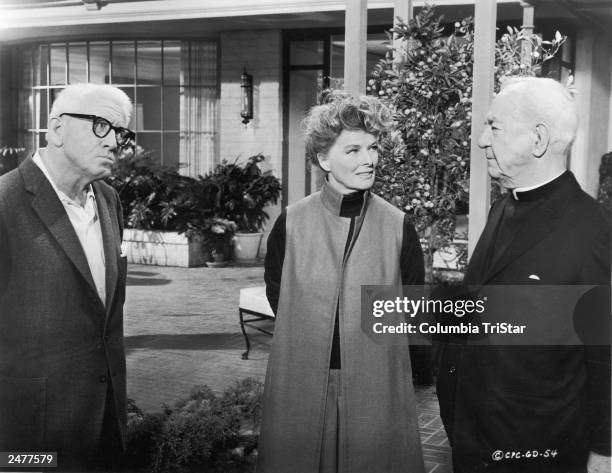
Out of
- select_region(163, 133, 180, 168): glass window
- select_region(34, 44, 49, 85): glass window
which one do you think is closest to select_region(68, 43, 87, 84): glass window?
select_region(34, 44, 49, 85): glass window

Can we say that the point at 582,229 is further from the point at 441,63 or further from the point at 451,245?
the point at 451,245

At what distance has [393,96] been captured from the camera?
5277 mm

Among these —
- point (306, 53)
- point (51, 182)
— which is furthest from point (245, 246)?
point (51, 182)

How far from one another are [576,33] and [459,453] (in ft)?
32.0

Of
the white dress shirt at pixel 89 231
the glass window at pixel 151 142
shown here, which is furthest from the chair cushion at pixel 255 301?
the glass window at pixel 151 142

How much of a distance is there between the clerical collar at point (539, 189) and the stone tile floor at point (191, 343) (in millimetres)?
1907

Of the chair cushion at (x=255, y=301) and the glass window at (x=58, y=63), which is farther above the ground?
the glass window at (x=58, y=63)

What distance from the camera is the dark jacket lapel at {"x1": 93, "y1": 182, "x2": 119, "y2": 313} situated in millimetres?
2453

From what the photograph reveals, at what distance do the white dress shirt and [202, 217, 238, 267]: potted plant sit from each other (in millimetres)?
8704

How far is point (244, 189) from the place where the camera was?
39.3ft

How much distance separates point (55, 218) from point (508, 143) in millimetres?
1330

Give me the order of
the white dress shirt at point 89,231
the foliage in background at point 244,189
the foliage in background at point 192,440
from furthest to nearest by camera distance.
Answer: the foliage in background at point 244,189, the foliage in background at point 192,440, the white dress shirt at point 89,231

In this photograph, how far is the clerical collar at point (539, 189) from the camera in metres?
2.18

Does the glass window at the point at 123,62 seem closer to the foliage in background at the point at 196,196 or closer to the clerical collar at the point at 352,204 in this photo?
the foliage in background at the point at 196,196
